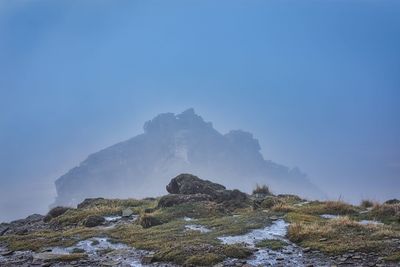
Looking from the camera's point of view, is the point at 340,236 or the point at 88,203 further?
the point at 88,203

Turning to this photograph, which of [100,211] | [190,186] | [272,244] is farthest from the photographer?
[190,186]

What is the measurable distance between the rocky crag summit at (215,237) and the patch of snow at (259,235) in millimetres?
47

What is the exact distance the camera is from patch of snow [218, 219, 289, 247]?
20.8m

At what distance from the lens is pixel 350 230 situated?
21.6m

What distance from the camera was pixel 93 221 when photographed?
29172 mm

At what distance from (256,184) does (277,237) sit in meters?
22.2

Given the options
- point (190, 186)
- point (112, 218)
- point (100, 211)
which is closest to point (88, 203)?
point (100, 211)

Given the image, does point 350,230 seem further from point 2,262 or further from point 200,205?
point 2,262


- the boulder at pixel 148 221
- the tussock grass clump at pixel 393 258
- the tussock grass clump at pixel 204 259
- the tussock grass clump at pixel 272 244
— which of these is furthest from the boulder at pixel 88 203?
the tussock grass clump at pixel 393 258

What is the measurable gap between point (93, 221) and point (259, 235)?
40.1 feet

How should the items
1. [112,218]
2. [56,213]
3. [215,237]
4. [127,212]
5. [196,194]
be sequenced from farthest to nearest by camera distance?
[56,213], [196,194], [127,212], [112,218], [215,237]

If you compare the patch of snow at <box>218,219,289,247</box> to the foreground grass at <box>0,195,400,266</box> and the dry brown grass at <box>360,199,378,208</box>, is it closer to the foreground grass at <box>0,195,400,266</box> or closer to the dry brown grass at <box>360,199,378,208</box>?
the foreground grass at <box>0,195,400,266</box>

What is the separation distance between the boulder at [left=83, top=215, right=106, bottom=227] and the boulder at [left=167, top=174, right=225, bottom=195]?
27.5 feet

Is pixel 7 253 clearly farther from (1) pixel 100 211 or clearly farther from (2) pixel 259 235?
(2) pixel 259 235
